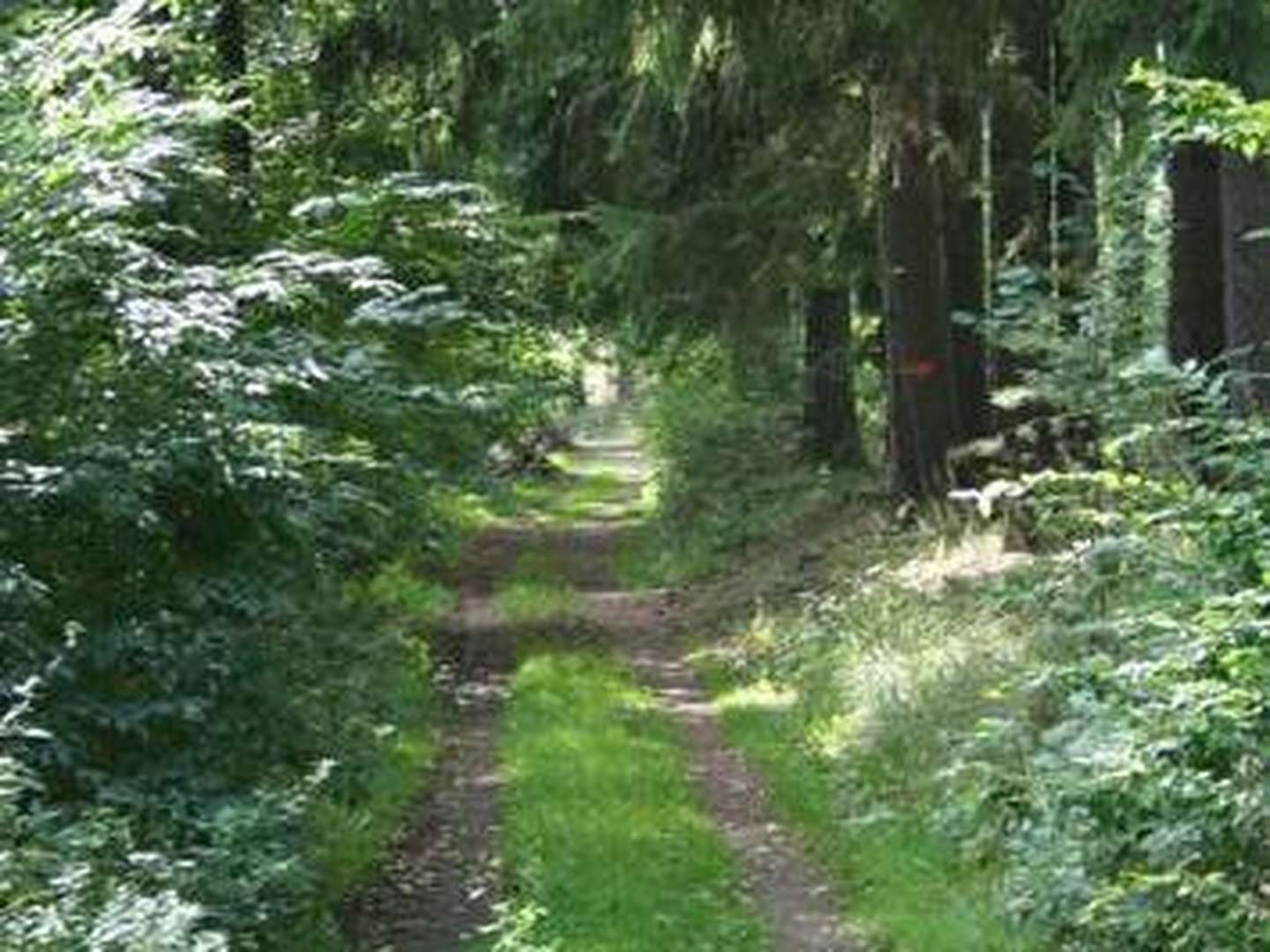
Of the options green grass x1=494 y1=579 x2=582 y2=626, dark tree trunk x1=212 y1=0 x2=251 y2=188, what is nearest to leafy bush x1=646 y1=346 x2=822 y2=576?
green grass x1=494 y1=579 x2=582 y2=626

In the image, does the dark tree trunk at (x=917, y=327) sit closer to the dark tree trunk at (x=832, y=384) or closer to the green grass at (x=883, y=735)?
the green grass at (x=883, y=735)

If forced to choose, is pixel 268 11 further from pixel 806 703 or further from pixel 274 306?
pixel 274 306

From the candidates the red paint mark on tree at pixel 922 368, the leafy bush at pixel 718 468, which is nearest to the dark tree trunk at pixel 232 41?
the red paint mark on tree at pixel 922 368

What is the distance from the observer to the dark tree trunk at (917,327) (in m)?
19.4

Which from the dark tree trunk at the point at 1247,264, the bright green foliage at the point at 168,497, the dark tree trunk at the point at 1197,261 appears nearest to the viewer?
the bright green foliage at the point at 168,497

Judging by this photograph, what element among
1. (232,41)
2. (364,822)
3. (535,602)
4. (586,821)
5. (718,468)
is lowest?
(535,602)

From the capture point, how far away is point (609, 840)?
11805mm

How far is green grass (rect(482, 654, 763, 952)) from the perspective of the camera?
1011cm

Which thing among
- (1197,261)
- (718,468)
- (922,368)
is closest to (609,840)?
(1197,261)

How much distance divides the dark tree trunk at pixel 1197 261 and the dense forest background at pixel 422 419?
23mm

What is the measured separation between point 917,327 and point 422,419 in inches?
402

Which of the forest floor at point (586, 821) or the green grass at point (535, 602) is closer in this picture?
the forest floor at point (586, 821)

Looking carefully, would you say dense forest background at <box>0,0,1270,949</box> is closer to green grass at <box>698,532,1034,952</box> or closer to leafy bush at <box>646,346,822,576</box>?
green grass at <box>698,532,1034,952</box>

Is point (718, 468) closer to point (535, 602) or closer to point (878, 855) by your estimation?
point (535, 602)
